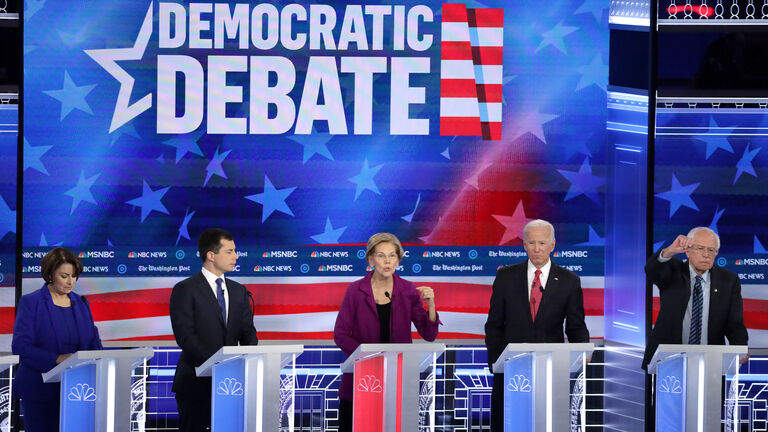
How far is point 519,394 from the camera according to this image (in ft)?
17.9

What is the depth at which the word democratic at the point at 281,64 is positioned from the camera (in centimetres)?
778

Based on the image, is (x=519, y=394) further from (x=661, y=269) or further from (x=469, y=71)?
(x=469, y=71)

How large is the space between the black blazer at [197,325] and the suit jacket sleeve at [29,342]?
609 mm

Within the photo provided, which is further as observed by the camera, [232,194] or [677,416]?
[232,194]

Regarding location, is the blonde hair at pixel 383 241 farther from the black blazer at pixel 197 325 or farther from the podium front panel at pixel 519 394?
the podium front panel at pixel 519 394

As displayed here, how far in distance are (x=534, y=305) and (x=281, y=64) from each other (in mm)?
2460

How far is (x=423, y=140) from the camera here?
310 inches

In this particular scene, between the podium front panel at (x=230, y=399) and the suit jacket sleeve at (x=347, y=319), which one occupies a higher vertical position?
the suit jacket sleeve at (x=347, y=319)

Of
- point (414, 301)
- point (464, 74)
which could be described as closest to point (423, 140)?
point (464, 74)

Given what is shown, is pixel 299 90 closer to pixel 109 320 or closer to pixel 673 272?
pixel 109 320

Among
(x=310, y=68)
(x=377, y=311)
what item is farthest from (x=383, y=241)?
(x=310, y=68)

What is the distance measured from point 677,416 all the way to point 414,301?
1.52 meters

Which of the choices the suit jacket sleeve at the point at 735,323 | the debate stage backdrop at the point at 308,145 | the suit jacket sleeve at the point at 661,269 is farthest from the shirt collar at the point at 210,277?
the suit jacket sleeve at the point at 735,323

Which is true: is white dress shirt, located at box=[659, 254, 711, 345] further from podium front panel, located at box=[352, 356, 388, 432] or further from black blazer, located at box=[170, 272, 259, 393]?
black blazer, located at box=[170, 272, 259, 393]
